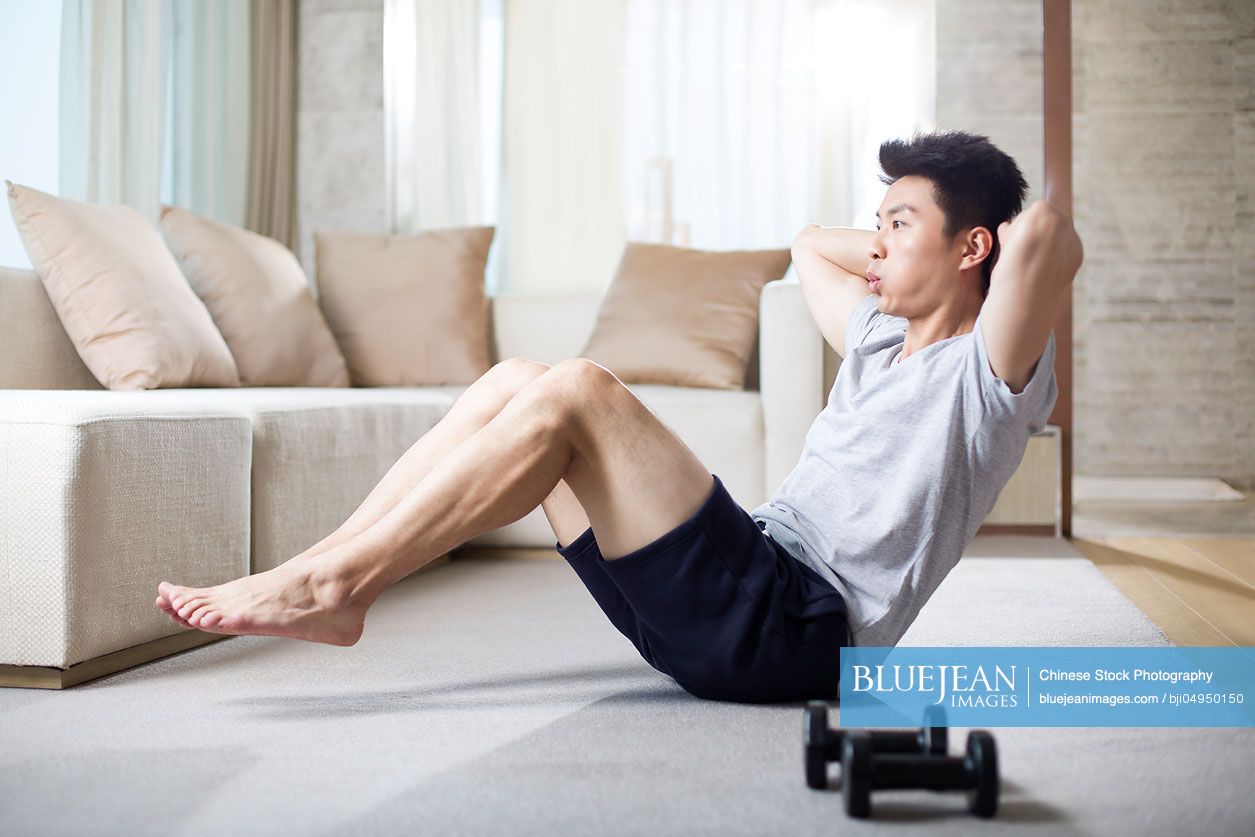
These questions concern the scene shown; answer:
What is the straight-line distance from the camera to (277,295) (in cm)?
318

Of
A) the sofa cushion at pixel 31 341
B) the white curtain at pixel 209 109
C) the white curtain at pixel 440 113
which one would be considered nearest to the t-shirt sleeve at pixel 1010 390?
the sofa cushion at pixel 31 341

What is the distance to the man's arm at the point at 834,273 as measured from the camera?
1.76 meters

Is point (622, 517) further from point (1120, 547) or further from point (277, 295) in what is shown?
point (1120, 547)

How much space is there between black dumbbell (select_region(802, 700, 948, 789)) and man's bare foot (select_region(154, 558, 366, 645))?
575 mm

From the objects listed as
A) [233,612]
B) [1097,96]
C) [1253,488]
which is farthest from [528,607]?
[1097,96]

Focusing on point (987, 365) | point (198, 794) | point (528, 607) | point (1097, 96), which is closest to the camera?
point (198, 794)

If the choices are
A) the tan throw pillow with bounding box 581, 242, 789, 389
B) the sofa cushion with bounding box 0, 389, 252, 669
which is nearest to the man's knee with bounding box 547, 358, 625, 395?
the sofa cushion with bounding box 0, 389, 252, 669

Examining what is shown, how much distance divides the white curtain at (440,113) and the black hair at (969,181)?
338cm

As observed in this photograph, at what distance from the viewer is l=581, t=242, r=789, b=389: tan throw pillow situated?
10.6 ft

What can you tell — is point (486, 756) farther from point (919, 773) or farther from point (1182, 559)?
point (1182, 559)

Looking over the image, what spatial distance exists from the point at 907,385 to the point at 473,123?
3618 millimetres

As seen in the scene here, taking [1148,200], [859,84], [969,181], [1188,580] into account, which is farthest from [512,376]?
[1148,200]

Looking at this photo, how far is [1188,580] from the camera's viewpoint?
2.62 metres

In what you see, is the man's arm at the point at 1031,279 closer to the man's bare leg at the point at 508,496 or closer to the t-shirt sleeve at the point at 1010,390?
the t-shirt sleeve at the point at 1010,390
